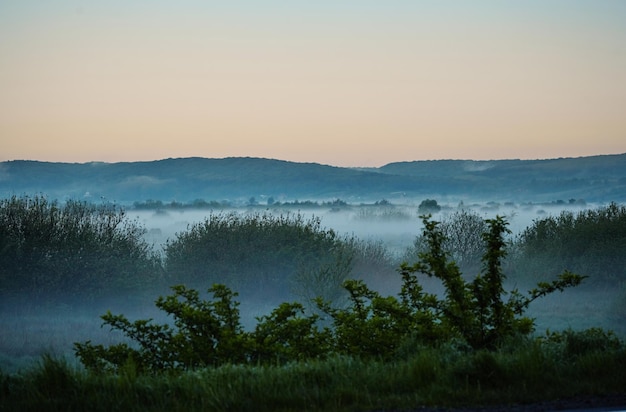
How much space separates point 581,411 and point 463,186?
142m

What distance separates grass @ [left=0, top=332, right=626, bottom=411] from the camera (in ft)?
23.4

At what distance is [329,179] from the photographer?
152 m

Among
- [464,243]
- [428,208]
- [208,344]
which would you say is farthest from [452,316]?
[428,208]

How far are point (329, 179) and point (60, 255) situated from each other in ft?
392

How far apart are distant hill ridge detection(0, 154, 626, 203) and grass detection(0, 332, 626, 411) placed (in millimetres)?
120323

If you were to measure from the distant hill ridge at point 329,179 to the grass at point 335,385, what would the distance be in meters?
120

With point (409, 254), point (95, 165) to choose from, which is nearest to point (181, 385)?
point (409, 254)

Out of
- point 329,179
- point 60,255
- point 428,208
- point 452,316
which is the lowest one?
point 60,255

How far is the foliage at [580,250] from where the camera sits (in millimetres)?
37219

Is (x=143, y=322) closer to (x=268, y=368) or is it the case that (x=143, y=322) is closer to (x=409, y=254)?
(x=268, y=368)

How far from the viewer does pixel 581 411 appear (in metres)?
6.80

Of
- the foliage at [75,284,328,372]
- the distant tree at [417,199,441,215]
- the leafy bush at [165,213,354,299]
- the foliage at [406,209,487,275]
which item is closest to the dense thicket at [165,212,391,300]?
the leafy bush at [165,213,354,299]

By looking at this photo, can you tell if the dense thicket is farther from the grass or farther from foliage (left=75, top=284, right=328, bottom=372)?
the grass

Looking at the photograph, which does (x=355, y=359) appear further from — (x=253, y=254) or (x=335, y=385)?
(x=253, y=254)
